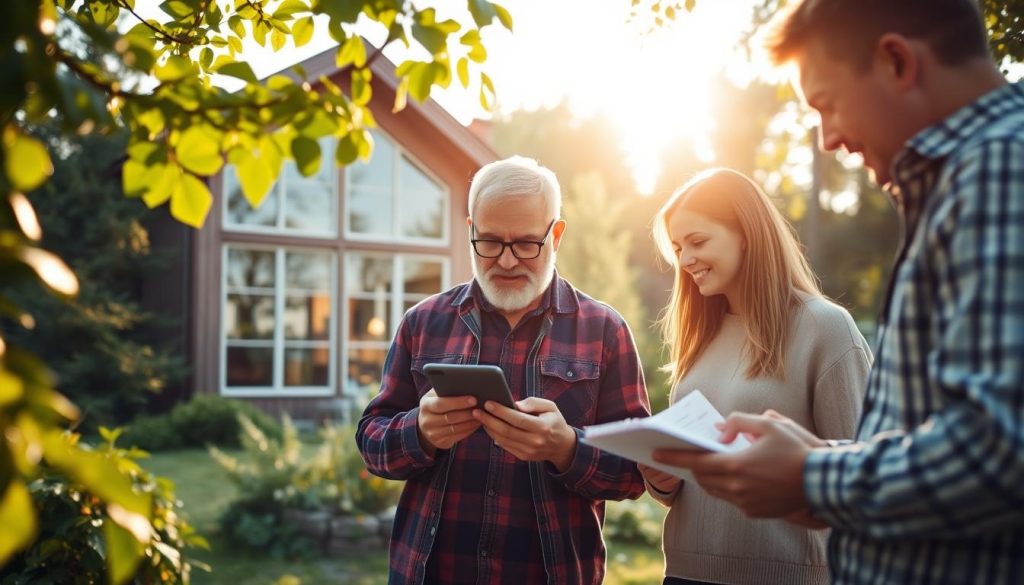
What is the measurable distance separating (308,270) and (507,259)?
13.7 m

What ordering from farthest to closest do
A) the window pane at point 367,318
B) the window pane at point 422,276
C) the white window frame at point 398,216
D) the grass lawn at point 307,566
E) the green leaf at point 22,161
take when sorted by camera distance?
the window pane at point 422,276, the window pane at point 367,318, the white window frame at point 398,216, the grass lawn at point 307,566, the green leaf at point 22,161

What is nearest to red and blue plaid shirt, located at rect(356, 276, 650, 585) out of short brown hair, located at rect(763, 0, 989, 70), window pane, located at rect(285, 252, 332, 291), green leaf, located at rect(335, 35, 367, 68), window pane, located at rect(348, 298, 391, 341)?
green leaf, located at rect(335, 35, 367, 68)

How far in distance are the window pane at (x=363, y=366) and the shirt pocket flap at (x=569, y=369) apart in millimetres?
13606

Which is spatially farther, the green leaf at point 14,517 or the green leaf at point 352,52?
the green leaf at point 352,52

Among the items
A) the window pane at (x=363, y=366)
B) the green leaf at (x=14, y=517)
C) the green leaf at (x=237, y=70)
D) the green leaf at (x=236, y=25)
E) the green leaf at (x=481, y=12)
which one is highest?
the green leaf at (x=236, y=25)

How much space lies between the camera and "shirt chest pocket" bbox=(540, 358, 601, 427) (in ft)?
9.07

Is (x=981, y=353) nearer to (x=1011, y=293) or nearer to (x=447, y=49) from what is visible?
(x=1011, y=293)

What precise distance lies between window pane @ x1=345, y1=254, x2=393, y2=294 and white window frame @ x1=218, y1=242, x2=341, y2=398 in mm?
340

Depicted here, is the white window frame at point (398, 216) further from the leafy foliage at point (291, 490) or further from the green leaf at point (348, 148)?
the green leaf at point (348, 148)

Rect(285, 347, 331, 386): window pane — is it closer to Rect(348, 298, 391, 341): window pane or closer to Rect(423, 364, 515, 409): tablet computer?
Rect(348, 298, 391, 341): window pane

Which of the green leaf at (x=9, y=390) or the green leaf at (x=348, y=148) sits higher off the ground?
the green leaf at (x=348, y=148)

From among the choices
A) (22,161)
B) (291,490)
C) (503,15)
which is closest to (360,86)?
(503,15)

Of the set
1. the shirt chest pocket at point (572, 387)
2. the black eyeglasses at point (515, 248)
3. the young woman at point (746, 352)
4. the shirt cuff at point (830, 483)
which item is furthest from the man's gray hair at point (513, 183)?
the shirt cuff at point (830, 483)

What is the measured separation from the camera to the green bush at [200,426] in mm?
13008
